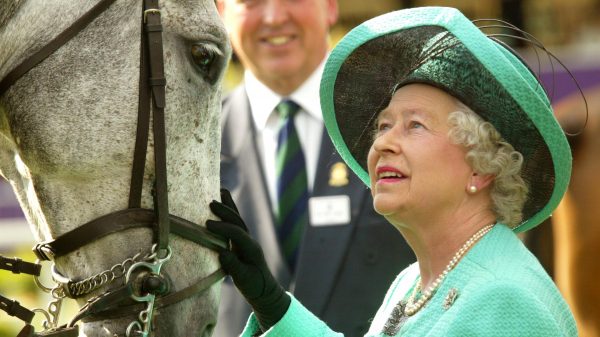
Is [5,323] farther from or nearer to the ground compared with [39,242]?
nearer to the ground

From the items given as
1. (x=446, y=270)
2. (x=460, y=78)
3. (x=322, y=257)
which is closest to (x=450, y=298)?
(x=446, y=270)

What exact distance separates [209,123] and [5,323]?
3149mm

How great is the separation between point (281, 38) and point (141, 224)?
197 cm

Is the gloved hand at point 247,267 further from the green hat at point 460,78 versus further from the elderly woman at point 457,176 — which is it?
the green hat at point 460,78

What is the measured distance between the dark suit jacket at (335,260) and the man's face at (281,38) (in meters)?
0.39

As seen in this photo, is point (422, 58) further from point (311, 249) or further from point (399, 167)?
point (311, 249)

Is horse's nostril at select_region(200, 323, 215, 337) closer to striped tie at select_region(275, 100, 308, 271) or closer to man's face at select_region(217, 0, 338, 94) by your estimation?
striped tie at select_region(275, 100, 308, 271)

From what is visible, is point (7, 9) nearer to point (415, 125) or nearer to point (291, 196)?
point (415, 125)

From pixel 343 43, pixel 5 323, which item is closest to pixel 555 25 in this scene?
pixel 5 323

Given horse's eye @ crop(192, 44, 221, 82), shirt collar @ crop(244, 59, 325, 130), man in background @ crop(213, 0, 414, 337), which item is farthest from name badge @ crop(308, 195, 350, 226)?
horse's eye @ crop(192, 44, 221, 82)

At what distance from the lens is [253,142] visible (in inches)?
191

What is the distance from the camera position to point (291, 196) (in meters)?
4.74

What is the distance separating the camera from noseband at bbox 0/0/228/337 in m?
3.11

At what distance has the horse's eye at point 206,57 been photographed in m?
3.24
